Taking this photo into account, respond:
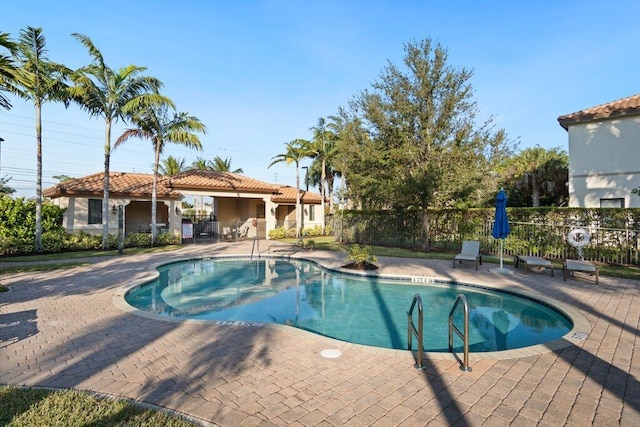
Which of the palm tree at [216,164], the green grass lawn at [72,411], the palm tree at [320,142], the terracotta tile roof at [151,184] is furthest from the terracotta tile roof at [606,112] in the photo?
the palm tree at [216,164]

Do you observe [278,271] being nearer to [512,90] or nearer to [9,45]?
[9,45]

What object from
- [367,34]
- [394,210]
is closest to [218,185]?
[394,210]

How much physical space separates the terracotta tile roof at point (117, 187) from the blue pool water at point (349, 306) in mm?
8870

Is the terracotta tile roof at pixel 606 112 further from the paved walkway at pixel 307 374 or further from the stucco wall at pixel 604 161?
the paved walkway at pixel 307 374

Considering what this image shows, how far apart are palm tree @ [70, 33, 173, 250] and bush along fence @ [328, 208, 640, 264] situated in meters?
14.0

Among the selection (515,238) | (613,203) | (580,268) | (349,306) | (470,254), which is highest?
(613,203)

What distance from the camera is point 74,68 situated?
15453mm

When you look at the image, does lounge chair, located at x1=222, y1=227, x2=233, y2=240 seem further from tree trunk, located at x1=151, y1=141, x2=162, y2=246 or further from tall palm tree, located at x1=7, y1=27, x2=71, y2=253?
tall palm tree, located at x1=7, y1=27, x2=71, y2=253

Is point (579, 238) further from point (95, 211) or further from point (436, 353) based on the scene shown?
point (95, 211)

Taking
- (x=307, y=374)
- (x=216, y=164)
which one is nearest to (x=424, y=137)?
(x=307, y=374)

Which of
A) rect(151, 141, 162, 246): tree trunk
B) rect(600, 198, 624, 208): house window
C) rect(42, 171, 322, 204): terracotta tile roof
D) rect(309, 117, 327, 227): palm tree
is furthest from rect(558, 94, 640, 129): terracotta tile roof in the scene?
rect(151, 141, 162, 246): tree trunk

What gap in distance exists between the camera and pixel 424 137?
16281mm

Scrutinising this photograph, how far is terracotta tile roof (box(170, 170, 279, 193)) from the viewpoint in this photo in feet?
71.0

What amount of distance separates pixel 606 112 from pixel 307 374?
66.9ft
